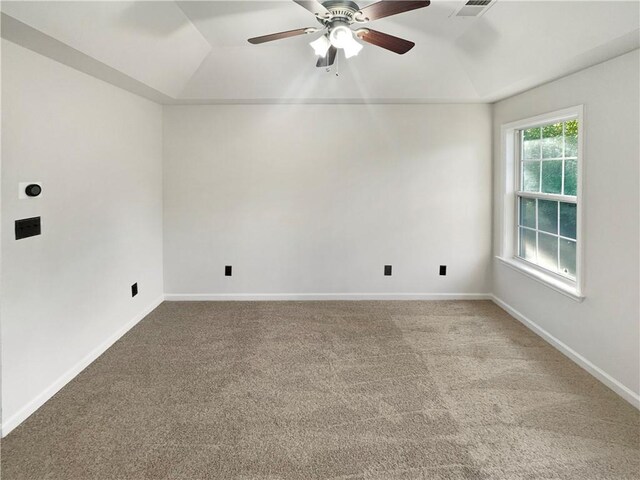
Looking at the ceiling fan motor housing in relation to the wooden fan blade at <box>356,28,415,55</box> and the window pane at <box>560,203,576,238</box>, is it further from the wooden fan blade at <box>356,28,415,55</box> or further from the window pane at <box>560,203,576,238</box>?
the window pane at <box>560,203,576,238</box>

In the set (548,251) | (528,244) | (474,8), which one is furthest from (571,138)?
(474,8)

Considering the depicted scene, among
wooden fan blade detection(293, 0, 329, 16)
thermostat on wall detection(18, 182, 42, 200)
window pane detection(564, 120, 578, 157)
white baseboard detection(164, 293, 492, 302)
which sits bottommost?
white baseboard detection(164, 293, 492, 302)

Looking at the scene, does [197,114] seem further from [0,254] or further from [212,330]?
[0,254]

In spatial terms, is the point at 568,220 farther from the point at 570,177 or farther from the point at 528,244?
the point at 528,244

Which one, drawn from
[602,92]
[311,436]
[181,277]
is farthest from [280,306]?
[602,92]

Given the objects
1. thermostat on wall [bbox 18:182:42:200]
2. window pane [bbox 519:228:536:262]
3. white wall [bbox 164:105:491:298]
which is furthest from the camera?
white wall [bbox 164:105:491:298]

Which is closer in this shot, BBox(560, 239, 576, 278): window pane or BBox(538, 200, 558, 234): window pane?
BBox(560, 239, 576, 278): window pane

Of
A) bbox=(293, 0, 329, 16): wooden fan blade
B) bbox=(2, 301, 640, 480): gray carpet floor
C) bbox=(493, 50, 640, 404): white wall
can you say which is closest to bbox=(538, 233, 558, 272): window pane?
bbox=(493, 50, 640, 404): white wall

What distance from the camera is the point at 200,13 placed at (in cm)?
269

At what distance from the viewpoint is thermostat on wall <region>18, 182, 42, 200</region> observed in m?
2.22

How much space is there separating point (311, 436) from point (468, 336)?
1.88m

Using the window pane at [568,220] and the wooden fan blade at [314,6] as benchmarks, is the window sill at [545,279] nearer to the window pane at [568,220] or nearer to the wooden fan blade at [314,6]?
the window pane at [568,220]

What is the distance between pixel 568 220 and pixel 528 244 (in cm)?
73

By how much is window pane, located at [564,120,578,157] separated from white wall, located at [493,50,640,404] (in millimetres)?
173
